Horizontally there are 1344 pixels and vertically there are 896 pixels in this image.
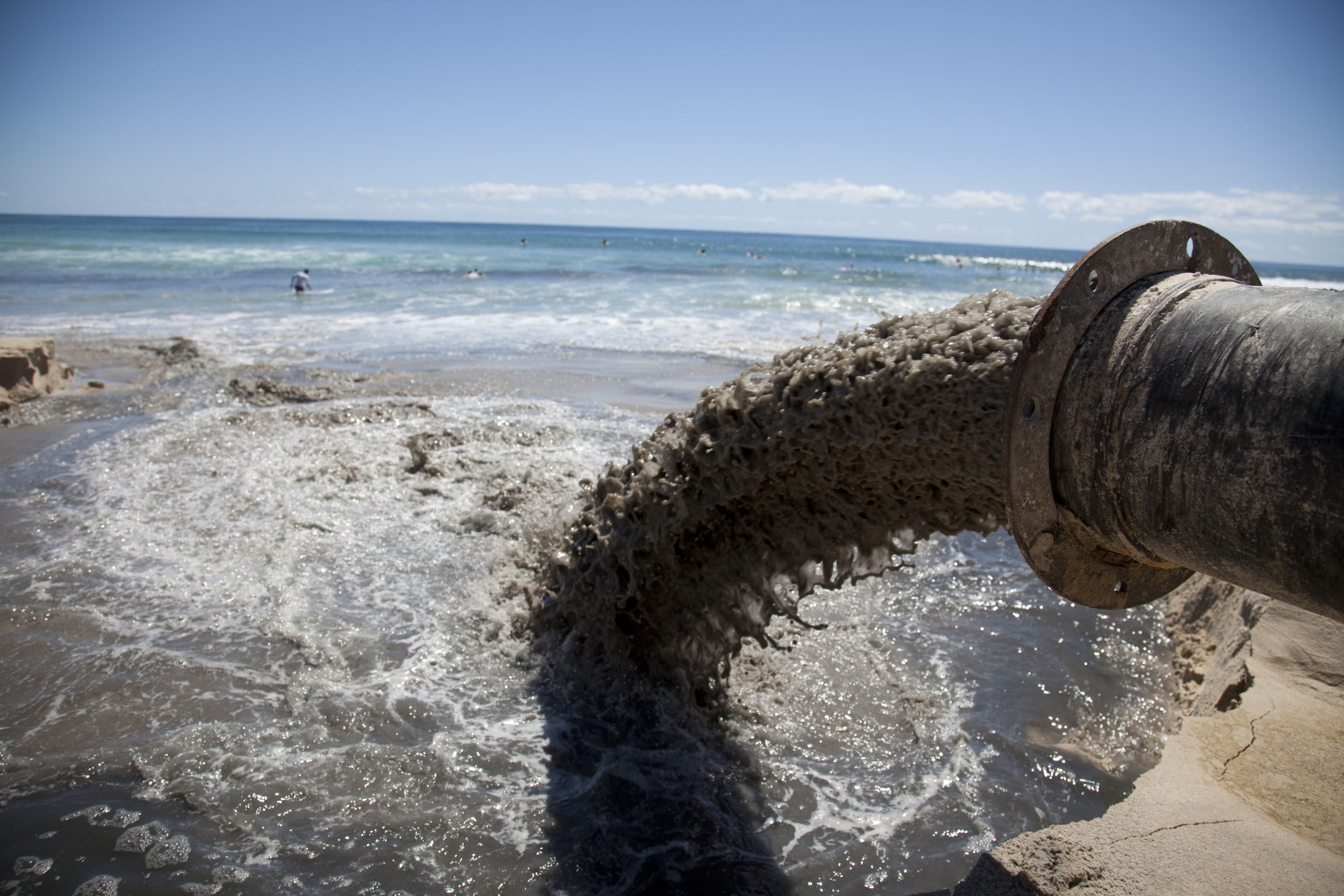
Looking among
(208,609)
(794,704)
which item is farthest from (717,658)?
(208,609)

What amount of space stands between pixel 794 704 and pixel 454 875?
1.65 meters

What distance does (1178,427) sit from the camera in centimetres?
153

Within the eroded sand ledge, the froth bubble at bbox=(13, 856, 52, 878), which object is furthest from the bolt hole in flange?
the froth bubble at bbox=(13, 856, 52, 878)

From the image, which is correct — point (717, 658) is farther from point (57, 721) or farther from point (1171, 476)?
point (57, 721)

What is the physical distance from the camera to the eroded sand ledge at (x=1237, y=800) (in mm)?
2143

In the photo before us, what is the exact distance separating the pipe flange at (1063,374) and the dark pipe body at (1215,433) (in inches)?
1.3

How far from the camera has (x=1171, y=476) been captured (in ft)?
5.05

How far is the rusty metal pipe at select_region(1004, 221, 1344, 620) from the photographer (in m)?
1.34

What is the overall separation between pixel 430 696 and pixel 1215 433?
315 cm

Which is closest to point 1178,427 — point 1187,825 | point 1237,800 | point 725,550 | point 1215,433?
point 1215,433

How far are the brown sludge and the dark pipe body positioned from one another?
33 centimetres

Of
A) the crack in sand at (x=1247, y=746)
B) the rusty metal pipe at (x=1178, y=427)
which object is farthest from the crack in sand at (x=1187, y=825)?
the rusty metal pipe at (x=1178, y=427)

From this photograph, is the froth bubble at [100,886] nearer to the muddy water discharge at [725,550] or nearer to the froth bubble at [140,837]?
the froth bubble at [140,837]

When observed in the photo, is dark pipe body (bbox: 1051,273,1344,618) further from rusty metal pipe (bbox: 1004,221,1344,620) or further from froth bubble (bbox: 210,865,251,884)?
froth bubble (bbox: 210,865,251,884)
